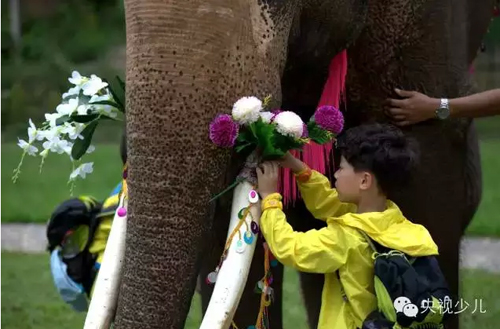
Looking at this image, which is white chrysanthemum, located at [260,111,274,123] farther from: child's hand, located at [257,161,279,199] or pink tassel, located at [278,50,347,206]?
pink tassel, located at [278,50,347,206]

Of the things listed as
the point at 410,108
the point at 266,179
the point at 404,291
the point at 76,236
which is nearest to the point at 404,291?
the point at 404,291

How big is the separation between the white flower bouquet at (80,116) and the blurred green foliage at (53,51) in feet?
29.6

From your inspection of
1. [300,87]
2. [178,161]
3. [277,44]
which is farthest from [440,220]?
[178,161]

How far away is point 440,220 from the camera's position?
9.29 ft

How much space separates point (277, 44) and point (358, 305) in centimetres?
54

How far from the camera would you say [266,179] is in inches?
83.9

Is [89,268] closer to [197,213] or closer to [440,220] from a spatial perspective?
[440,220]

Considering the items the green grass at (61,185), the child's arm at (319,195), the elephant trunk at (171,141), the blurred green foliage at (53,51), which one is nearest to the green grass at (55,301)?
the green grass at (61,185)

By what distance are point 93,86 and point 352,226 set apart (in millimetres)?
608

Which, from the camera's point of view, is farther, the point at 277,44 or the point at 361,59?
the point at 361,59

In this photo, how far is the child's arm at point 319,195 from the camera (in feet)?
7.75

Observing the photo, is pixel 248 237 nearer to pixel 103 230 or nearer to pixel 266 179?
pixel 266 179

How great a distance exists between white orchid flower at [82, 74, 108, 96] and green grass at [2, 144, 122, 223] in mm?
5775

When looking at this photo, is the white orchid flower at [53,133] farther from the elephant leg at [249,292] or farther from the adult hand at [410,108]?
the adult hand at [410,108]
